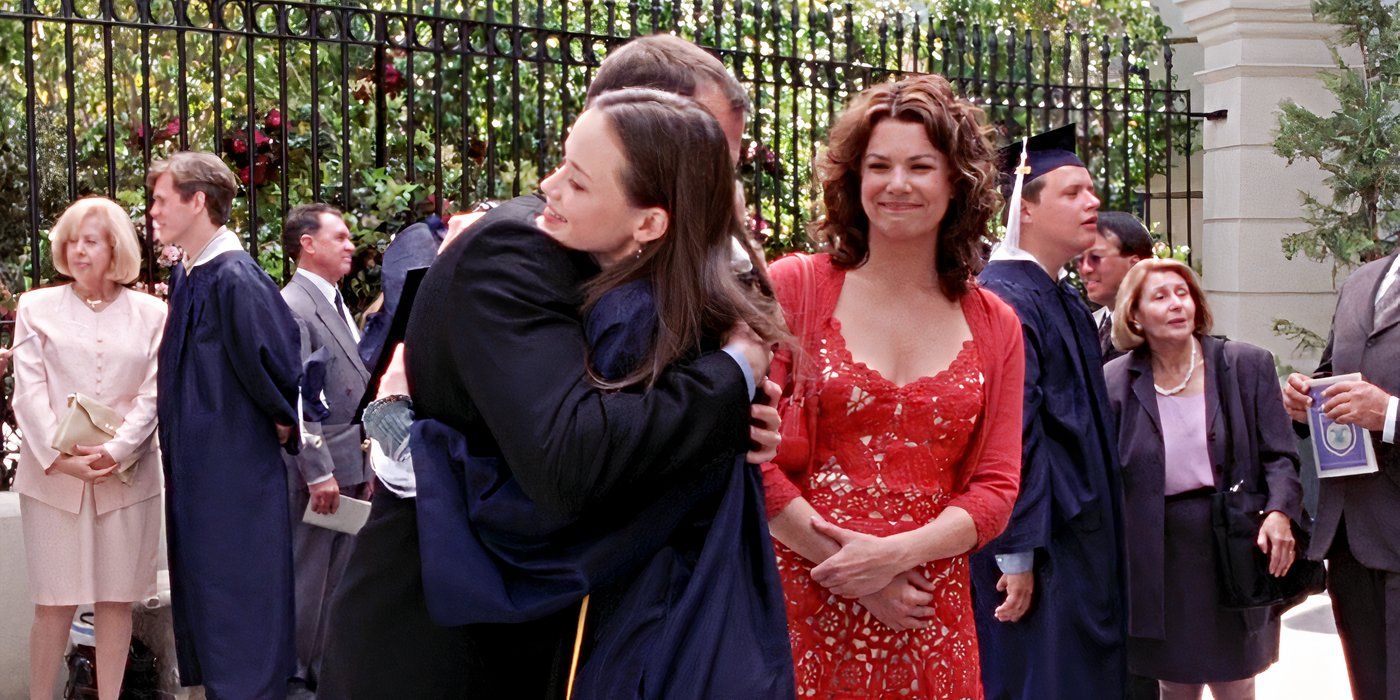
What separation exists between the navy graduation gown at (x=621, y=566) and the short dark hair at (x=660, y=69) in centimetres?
62

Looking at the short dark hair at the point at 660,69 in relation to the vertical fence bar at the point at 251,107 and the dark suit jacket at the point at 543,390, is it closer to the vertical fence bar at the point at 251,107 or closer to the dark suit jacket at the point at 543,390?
the dark suit jacket at the point at 543,390

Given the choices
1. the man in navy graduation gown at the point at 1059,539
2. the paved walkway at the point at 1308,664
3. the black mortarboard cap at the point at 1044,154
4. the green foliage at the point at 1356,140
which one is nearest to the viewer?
the man in navy graduation gown at the point at 1059,539

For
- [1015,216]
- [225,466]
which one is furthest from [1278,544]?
[225,466]

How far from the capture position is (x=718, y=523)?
2.41 meters

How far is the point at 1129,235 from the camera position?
6410 millimetres

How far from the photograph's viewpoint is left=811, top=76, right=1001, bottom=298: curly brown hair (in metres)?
3.42

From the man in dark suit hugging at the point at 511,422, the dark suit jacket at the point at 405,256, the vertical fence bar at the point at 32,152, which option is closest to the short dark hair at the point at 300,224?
the vertical fence bar at the point at 32,152

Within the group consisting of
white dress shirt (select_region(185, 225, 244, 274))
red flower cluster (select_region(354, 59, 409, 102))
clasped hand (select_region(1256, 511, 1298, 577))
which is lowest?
clasped hand (select_region(1256, 511, 1298, 577))

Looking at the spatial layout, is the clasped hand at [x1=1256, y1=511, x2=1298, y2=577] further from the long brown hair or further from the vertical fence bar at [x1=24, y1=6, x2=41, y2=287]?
the vertical fence bar at [x1=24, y1=6, x2=41, y2=287]

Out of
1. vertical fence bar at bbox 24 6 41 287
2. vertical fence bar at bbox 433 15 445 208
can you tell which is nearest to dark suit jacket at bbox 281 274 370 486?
vertical fence bar at bbox 433 15 445 208

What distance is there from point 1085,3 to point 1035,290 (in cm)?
1278

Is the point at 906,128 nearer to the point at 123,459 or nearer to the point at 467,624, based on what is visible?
the point at 467,624

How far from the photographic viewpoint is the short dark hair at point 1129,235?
6402 millimetres

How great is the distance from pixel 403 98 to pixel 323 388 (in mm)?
2954
